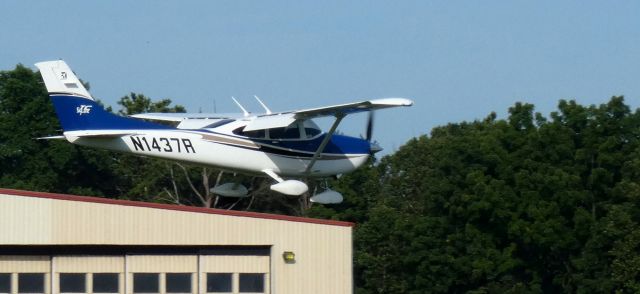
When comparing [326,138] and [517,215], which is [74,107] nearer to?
[326,138]

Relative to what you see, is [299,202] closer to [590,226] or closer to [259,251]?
[590,226]

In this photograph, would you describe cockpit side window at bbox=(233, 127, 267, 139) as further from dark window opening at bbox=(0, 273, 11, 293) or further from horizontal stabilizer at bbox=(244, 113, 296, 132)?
dark window opening at bbox=(0, 273, 11, 293)

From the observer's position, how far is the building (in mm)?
27500

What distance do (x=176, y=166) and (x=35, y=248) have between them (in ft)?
90.2

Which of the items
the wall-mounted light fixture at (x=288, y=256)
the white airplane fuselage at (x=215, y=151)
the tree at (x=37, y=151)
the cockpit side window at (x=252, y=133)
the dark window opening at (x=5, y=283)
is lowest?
the dark window opening at (x=5, y=283)

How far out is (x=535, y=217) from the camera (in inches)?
1973

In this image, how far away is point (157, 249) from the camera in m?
28.1

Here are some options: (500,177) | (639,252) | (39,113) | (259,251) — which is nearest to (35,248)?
(259,251)

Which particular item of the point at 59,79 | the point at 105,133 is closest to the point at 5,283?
the point at 105,133

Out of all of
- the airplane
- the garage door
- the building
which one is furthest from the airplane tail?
the garage door

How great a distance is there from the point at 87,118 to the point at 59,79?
1.21 metres

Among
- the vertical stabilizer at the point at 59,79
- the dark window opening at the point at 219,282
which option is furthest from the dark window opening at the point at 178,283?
the vertical stabilizer at the point at 59,79

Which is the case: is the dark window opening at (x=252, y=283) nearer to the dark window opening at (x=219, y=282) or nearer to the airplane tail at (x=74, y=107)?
the dark window opening at (x=219, y=282)

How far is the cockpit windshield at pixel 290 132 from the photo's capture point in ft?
105
